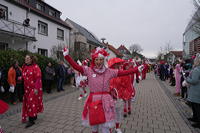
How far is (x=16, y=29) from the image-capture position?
14.3 meters

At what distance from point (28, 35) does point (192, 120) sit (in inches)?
589

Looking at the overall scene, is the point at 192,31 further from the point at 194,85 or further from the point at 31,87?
the point at 31,87

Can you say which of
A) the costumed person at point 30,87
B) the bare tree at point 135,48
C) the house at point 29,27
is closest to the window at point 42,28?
the house at point 29,27

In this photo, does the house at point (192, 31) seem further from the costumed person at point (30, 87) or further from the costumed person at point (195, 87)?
the costumed person at point (30, 87)

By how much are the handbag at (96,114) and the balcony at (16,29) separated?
12.7 m

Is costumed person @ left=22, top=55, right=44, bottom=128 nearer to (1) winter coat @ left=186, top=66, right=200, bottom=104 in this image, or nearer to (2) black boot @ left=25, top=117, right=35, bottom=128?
(2) black boot @ left=25, top=117, right=35, bottom=128

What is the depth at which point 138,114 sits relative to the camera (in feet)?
19.0

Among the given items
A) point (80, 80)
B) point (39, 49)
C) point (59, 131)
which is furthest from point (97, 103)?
point (39, 49)

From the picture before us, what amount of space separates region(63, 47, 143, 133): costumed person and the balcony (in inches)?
486

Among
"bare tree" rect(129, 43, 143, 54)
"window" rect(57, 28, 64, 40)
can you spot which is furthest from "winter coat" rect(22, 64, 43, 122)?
"bare tree" rect(129, 43, 143, 54)

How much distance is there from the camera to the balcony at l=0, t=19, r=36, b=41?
13058 mm

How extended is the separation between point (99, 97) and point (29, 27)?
49.1 feet

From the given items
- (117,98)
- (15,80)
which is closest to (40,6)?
(15,80)

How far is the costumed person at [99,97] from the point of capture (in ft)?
9.50
